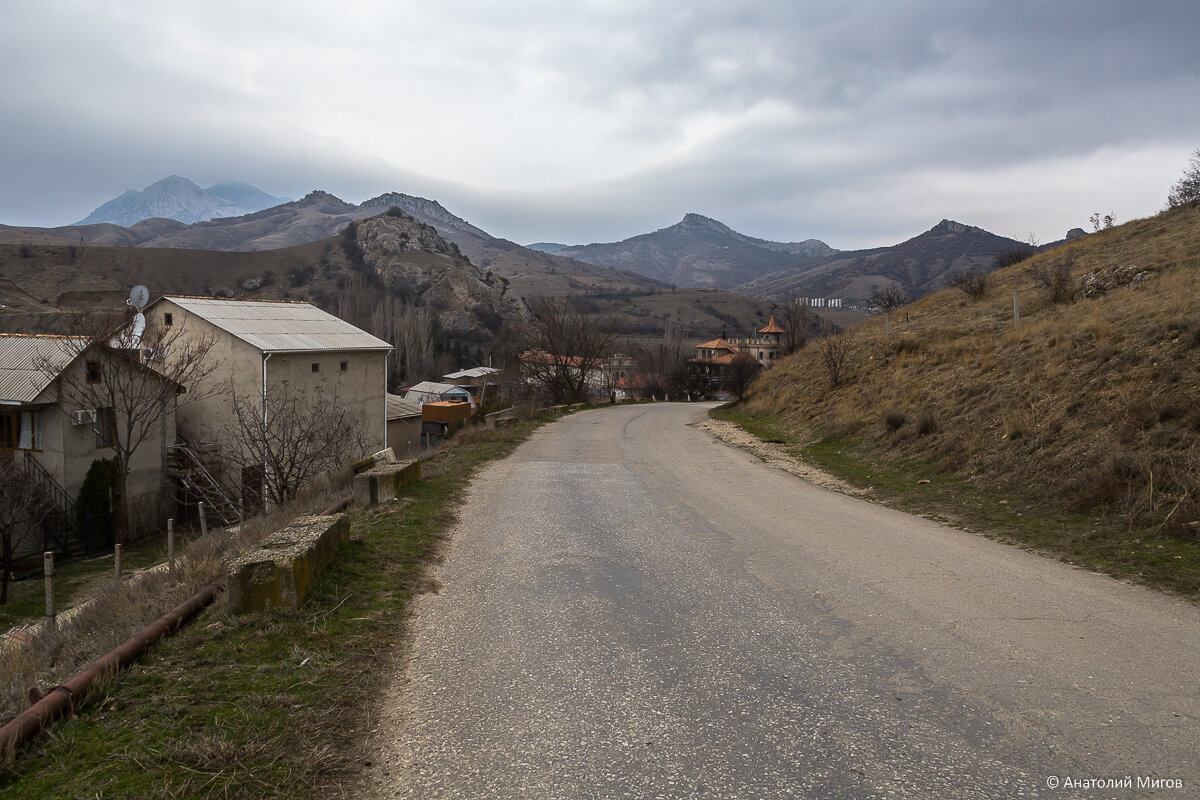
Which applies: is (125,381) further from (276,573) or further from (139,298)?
(276,573)

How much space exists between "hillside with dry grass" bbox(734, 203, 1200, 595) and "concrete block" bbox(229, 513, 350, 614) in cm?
724

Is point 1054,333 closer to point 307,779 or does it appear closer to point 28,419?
point 307,779

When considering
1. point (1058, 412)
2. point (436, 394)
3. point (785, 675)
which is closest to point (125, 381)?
point (785, 675)

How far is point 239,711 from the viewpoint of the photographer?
12.7 ft

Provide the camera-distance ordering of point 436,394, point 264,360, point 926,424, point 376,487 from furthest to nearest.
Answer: point 436,394 < point 264,360 < point 926,424 < point 376,487

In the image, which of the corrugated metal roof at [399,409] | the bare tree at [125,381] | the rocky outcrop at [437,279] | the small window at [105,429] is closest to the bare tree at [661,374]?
the corrugated metal roof at [399,409]

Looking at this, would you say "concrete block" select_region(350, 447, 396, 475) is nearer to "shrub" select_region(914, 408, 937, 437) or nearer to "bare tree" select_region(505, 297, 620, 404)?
"shrub" select_region(914, 408, 937, 437)

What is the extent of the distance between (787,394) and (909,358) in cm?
523

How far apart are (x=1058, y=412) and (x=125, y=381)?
2437cm

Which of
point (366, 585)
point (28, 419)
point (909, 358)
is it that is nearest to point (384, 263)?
point (28, 419)

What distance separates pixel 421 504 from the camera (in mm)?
10062

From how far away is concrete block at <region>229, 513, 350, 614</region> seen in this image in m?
5.24

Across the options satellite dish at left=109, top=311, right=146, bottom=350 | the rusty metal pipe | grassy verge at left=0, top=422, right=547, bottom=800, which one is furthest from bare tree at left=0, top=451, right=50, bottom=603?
grassy verge at left=0, top=422, right=547, bottom=800

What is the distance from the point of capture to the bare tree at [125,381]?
20984 mm
